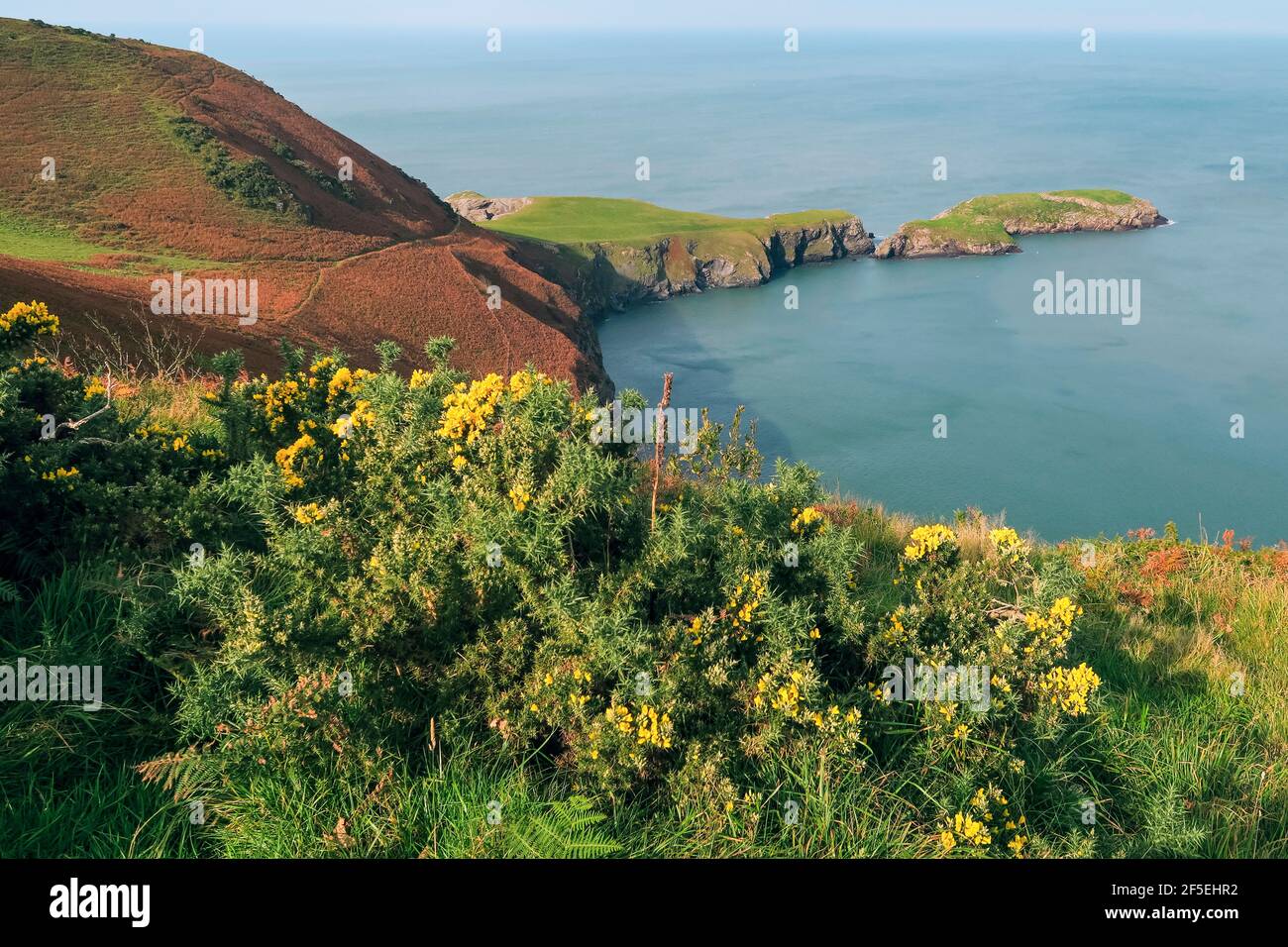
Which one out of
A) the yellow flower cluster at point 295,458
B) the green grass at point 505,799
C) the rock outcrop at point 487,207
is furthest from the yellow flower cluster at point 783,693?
the rock outcrop at point 487,207

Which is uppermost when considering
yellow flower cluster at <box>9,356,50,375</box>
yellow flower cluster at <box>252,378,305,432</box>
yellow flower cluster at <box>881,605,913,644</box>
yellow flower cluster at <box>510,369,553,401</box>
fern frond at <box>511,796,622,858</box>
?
yellow flower cluster at <box>9,356,50,375</box>

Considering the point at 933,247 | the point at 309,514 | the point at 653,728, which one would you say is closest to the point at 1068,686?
the point at 653,728

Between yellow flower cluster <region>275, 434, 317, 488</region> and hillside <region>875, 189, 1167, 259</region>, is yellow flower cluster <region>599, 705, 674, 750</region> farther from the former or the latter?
hillside <region>875, 189, 1167, 259</region>

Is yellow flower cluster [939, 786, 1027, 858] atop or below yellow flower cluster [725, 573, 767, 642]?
below

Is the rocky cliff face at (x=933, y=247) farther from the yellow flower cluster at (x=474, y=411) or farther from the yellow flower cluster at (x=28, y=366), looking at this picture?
the yellow flower cluster at (x=28, y=366)

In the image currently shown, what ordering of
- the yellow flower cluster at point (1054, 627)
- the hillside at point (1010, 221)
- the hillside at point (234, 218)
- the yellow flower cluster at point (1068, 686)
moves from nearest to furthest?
the yellow flower cluster at point (1068, 686)
the yellow flower cluster at point (1054, 627)
the hillside at point (234, 218)
the hillside at point (1010, 221)

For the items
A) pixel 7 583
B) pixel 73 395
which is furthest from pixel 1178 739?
pixel 73 395

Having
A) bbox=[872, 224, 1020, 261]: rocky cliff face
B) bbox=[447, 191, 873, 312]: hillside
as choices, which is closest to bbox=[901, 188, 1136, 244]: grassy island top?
bbox=[872, 224, 1020, 261]: rocky cliff face
